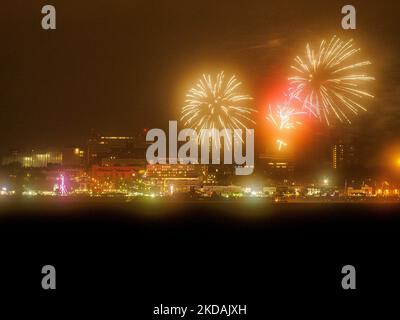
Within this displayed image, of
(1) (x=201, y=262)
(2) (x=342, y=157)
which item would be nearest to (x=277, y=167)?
(2) (x=342, y=157)

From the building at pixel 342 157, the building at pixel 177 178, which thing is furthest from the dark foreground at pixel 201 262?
the building at pixel 177 178

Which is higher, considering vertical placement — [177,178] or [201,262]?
[177,178]

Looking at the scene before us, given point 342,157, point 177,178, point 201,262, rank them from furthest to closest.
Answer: point 177,178, point 342,157, point 201,262

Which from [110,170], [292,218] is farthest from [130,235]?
[110,170]

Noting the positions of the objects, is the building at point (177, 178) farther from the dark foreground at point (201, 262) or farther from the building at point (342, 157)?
the dark foreground at point (201, 262)

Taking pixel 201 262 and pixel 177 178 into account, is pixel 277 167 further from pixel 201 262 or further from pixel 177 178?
pixel 201 262

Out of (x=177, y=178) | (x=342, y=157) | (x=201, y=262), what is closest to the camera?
(x=201, y=262)

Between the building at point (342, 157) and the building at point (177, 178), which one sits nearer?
the building at point (342, 157)

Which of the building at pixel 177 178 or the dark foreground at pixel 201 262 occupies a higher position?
the building at pixel 177 178
